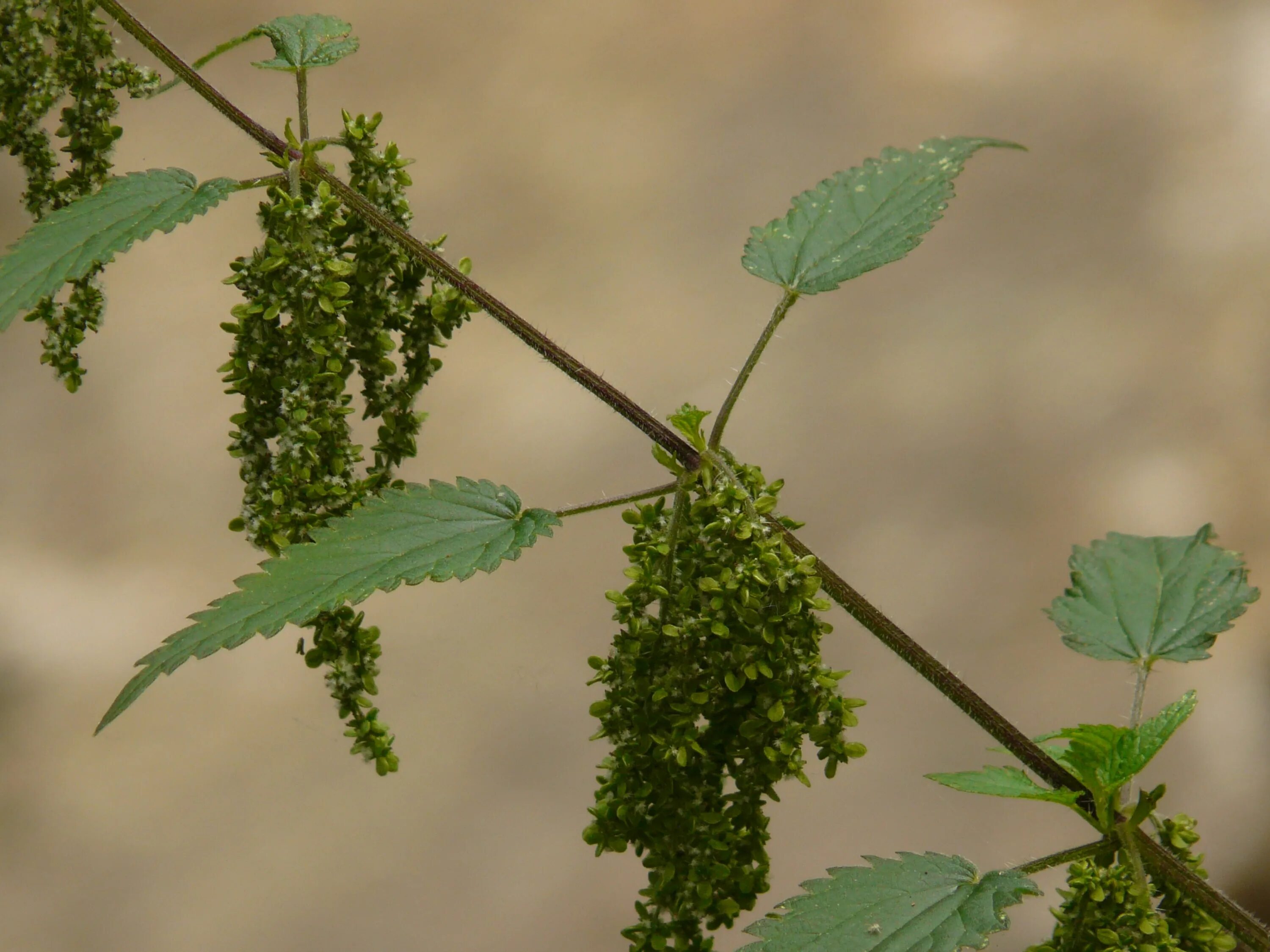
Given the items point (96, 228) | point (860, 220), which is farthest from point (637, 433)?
point (96, 228)

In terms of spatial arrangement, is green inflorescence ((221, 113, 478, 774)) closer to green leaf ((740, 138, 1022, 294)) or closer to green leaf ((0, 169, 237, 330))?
green leaf ((0, 169, 237, 330))

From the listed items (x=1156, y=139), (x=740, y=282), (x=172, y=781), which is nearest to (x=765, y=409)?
(x=740, y=282)

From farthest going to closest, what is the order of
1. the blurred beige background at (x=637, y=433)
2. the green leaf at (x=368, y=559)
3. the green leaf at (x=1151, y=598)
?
the blurred beige background at (x=637, y=433) < the green leaf at (x=1151, y=598) < the green leaf at (x=368, y=559)

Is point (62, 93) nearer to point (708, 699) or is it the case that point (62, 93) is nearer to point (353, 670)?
point (353, 670)

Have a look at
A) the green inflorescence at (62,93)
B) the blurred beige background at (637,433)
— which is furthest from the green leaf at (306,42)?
the blurred beige background at (637,433)

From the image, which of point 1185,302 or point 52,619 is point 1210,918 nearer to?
point 1185,302

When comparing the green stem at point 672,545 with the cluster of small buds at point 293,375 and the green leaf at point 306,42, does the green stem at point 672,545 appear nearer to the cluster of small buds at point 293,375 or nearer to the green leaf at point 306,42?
the cluster of small buds at point 293,375
